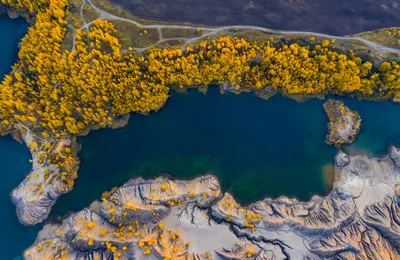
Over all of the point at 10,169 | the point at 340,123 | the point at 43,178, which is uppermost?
the point at 340,123

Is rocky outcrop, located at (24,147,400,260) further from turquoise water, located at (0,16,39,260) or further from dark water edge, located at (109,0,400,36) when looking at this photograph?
dark water edge, located at (109,0,400,36)

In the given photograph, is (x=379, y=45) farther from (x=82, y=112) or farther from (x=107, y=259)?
(x=107, y=259)

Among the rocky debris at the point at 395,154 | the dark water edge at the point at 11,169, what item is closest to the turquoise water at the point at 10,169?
the dark water edge at the point at 11,169

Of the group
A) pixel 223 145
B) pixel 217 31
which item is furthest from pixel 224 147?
pixel 217 31

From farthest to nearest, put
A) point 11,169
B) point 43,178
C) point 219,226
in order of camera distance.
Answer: point 11,169
point 43,178
point 219,226

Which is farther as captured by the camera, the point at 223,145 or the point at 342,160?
the point at 223,145

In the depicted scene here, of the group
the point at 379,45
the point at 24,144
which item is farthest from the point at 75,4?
the point at 379,45

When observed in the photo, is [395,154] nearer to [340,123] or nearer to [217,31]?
[340,123]

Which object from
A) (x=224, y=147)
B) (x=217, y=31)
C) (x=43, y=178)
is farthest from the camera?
(x=224, y=147)

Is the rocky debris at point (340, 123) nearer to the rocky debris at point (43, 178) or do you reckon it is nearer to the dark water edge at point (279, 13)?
the dark water edge at point (279, 13)
